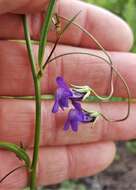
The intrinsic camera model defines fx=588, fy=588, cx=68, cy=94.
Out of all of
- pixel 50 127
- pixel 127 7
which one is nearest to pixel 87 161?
pixel 50 127

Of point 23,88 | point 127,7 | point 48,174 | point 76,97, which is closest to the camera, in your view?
point 76,97

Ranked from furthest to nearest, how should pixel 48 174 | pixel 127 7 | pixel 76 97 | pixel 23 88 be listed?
pixel 127 7
pixel 48 174
pixel 23 88
pixel 76 97

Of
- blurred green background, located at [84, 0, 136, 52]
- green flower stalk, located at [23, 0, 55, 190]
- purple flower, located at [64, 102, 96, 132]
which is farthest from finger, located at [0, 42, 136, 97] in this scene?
blurred green background, located at [84, 0, 136, 52]

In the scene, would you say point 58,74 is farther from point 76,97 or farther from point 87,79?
point 76,97

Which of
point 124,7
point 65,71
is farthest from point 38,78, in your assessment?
point 124,7

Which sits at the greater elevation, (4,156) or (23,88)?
(23,88)

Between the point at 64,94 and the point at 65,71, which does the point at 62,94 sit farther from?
the point at 65,71

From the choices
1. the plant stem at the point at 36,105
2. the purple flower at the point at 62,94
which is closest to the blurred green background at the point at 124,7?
the plant stem at the point at 36,105
